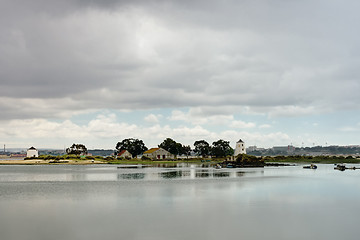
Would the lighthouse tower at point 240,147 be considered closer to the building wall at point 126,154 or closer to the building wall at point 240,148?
the building wall at point 240,148


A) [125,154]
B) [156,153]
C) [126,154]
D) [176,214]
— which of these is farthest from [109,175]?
[156,153]

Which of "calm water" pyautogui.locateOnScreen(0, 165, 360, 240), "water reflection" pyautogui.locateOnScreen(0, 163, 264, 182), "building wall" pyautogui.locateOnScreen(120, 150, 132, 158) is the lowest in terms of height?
"calm water" pyautogui.locateOnScreen(0, 165, 360, 240)

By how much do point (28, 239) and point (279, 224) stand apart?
2095 cm

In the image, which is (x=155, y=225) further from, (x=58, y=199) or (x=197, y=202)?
(x=58, y=199)

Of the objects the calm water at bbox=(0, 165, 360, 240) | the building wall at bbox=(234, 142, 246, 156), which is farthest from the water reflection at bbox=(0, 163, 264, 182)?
the building wall at bbox=(234, 142, 246, 156)

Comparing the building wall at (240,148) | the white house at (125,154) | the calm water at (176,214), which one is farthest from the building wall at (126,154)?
the calm water at (176,214)

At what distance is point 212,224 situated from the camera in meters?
31.8

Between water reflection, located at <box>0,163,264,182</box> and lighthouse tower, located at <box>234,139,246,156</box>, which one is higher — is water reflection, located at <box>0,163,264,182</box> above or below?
below

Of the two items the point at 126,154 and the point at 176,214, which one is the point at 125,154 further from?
the point at 176,214

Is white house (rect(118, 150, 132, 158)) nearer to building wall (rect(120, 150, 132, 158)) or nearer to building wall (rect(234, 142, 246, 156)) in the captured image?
building wall (rect(120, 150, 132, 158))

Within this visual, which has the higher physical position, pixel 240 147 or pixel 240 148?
pixel 240 147

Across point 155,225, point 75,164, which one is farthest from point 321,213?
point 75,164

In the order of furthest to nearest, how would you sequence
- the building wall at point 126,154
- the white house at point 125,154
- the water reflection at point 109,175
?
the white house at point 125,154 → the building wall at point 126,154 → the water reflection at point 109,175

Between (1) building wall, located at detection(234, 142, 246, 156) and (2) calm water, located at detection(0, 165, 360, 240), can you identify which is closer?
(2) calm water, located at detection(0, 165, 360, 240)
